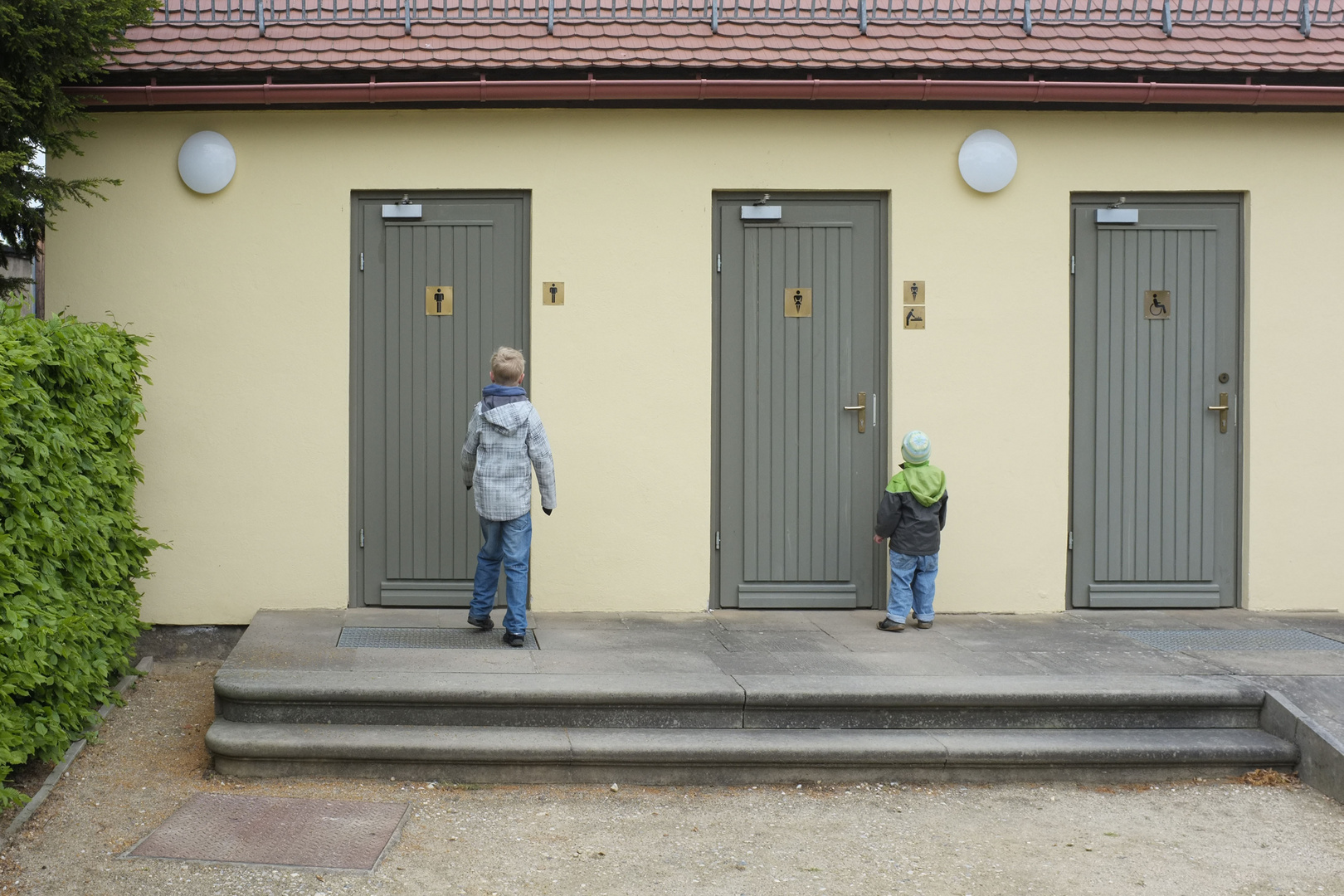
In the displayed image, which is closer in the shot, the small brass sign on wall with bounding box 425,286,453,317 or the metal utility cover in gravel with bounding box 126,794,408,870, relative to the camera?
the metal utility cover in gravel with bounding box 126,794,408,870

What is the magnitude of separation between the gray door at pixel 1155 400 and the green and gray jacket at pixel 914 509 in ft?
4.14

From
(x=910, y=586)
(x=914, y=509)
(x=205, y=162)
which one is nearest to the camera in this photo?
(x=914, y=509)

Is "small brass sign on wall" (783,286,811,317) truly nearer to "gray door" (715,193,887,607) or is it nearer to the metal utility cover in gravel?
"gray door" (715,193,887,607)

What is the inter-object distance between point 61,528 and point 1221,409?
673 cm

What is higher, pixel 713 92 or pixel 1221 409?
pixel 713 92

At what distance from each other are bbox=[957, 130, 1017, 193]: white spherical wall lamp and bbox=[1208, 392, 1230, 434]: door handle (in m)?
2.00

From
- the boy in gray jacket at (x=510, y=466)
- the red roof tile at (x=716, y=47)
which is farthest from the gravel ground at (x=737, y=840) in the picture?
the red roof tile at (x=716, y=47)

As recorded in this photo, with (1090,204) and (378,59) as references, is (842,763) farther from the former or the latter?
(378,59)

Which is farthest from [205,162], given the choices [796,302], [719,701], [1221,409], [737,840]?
[1221,409]

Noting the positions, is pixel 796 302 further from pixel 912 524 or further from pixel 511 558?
pixel 511 558

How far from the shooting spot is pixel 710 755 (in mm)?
5055

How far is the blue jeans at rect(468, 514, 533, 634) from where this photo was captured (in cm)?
620

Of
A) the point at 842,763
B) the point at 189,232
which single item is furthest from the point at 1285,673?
the point at 189,232

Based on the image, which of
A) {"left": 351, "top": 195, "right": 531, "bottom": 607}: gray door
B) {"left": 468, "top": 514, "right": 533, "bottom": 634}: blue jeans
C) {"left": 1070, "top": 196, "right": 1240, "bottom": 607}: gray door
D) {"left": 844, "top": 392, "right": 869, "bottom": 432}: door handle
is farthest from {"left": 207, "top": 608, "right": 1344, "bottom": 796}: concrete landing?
{"left": 844, "top": 392, "right": 869, "bottom": 432}: door handle
